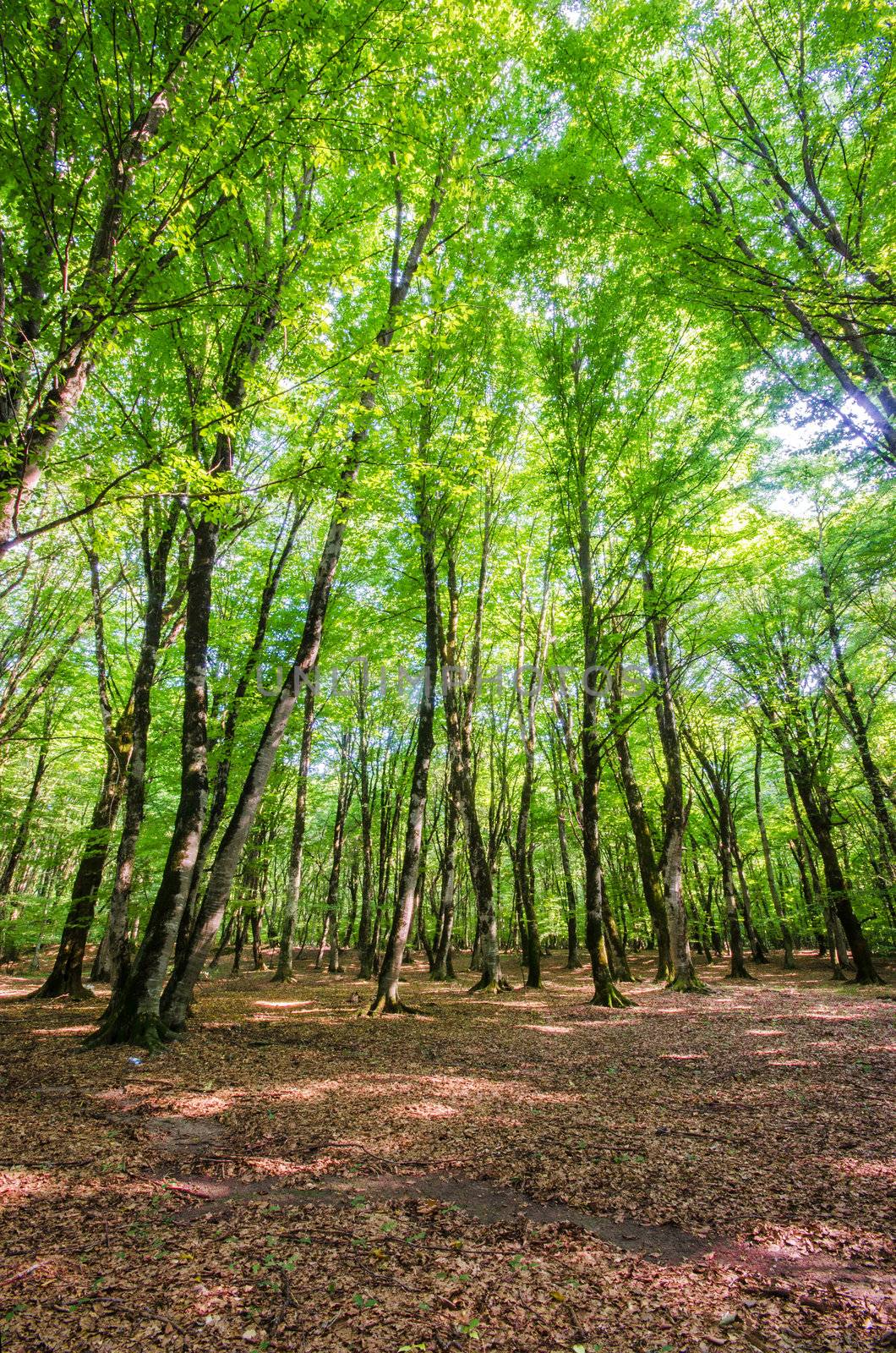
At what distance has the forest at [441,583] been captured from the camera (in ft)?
9.30

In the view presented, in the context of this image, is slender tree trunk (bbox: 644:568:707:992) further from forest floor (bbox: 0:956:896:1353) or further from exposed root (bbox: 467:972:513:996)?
forest floor (bbox: 0:956:896:1353)

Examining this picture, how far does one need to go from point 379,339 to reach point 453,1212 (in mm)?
10280

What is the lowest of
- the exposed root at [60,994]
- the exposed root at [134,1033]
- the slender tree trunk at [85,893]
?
the exposed root at [60,994]

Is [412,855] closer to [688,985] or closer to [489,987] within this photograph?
[489,987]

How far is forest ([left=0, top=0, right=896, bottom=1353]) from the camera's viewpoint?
2836 mm

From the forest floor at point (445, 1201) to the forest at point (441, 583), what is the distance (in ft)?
0.10

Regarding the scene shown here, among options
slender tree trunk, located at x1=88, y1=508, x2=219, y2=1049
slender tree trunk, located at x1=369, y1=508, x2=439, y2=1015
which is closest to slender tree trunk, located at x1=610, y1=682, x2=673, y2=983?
slender tree trunk, located at x1=369, y1=508, x2=439, y2=1015

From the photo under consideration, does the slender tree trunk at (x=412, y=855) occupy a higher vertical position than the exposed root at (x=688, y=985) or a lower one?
higher

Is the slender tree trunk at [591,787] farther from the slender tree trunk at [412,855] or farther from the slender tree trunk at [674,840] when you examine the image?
the slender tree trunk at [412,855]

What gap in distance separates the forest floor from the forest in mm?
31

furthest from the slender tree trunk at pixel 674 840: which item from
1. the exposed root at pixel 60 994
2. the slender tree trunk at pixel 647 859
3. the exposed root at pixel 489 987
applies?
the exposed root at pixel 60 994

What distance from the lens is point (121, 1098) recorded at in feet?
15.9

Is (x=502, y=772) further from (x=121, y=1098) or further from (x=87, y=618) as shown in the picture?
(x=121, y=1098)

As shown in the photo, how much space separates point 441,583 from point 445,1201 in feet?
42.0
